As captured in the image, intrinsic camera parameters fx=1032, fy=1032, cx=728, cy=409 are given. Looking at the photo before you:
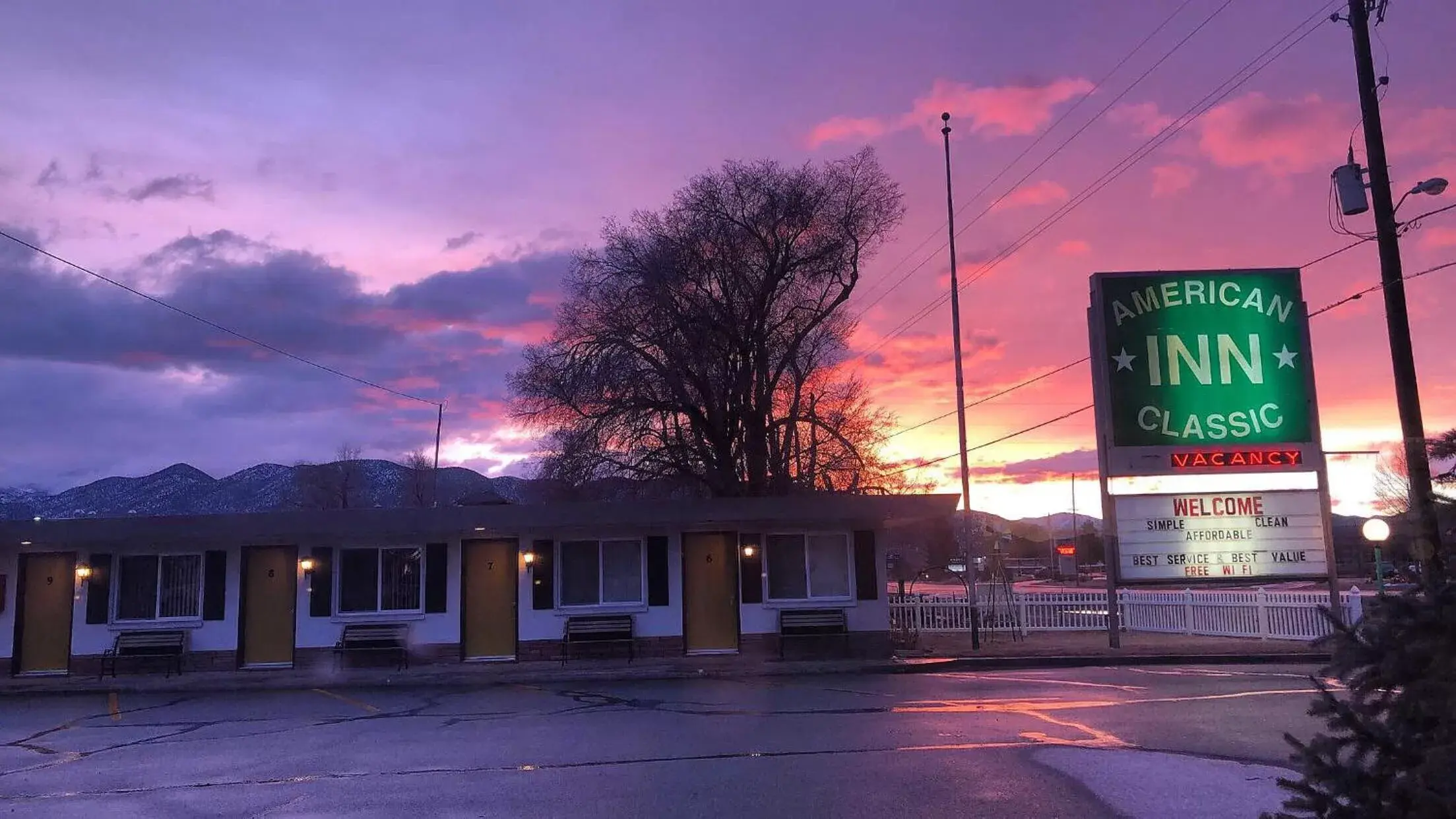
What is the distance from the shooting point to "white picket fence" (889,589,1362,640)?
23.5 metres

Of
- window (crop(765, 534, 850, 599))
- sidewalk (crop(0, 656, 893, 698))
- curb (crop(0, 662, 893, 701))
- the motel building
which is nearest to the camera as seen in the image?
curb (crop(0, 662, 893, 701))

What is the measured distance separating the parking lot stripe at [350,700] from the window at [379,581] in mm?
3437

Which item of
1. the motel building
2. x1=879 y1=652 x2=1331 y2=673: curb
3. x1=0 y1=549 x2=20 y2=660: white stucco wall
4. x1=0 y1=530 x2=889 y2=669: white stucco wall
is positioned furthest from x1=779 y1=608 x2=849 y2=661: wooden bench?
x1=0 y1=549 x2=20 y2=660: white stucco wall

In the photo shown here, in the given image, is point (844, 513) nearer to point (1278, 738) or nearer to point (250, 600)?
point (1278, 738)

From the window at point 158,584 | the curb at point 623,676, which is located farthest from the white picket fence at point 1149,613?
the window at point 158,584

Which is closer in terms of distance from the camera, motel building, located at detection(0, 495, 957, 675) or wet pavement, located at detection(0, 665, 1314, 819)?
wet pavement, located at detection(0, 665, 1314, 819)

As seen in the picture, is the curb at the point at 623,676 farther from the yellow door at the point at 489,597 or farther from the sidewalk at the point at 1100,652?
the yellow door at the point at 489,597

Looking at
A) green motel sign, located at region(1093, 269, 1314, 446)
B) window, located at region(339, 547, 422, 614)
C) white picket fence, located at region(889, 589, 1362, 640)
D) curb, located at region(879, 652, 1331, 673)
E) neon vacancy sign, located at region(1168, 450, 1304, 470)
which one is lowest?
curb, located at region(879, 652, 1331, 673)

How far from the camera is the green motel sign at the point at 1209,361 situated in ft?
69.1

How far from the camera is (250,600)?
891 inches

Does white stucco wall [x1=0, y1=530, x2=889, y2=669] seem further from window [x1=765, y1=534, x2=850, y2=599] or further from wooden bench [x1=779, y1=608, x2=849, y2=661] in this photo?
window [x1=765, y1=534, x2=850, y2=599]

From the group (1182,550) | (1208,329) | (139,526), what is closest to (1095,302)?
(1208,329)

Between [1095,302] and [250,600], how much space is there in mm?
19340

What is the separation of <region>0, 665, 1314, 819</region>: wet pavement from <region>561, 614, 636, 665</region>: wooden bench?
4.54 metres
